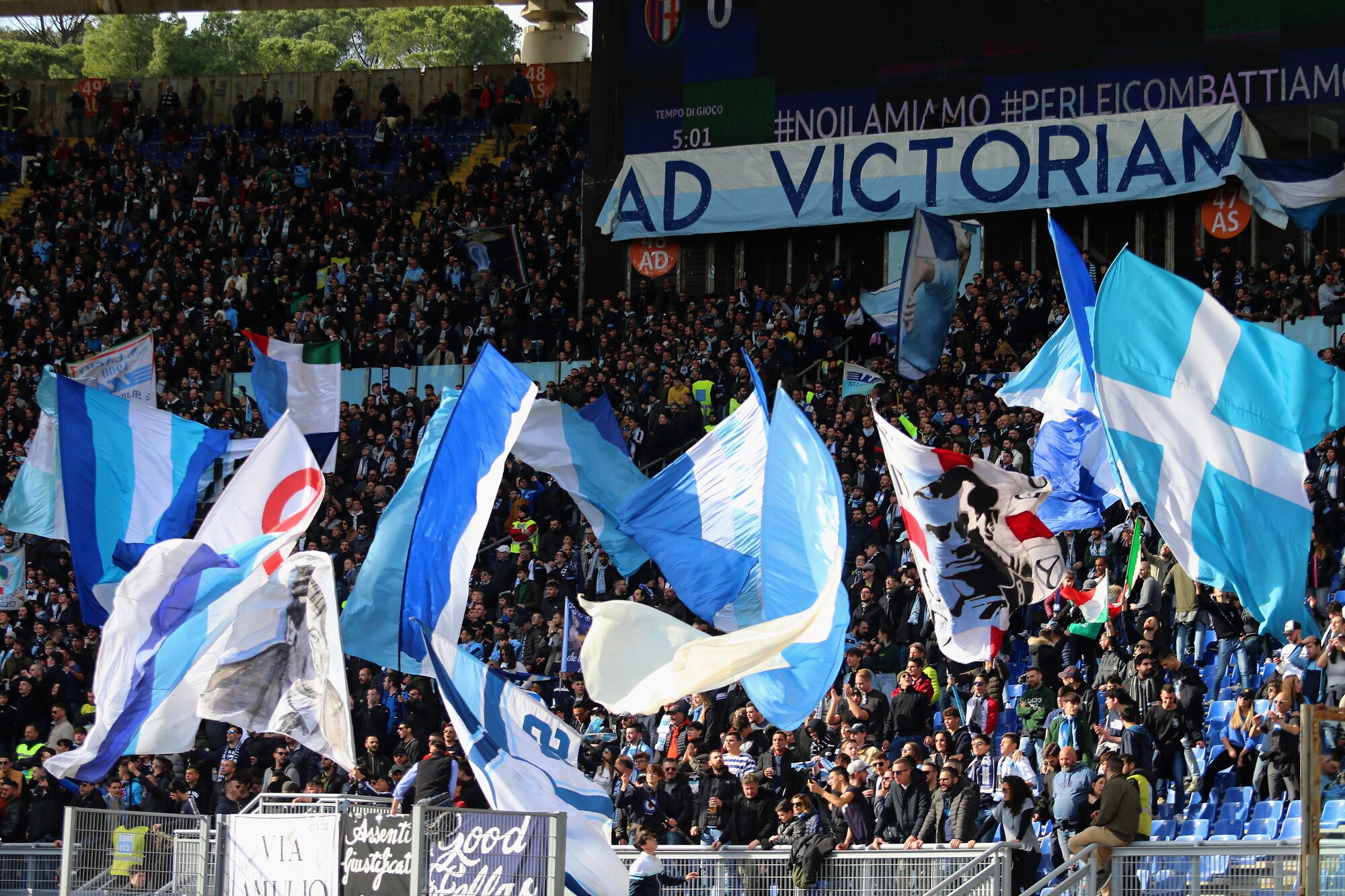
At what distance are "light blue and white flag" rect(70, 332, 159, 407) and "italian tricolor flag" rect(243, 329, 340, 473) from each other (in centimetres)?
315

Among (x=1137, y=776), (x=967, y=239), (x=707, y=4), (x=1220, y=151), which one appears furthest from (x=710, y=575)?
(x=707, y=4)

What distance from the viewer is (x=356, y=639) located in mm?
16172

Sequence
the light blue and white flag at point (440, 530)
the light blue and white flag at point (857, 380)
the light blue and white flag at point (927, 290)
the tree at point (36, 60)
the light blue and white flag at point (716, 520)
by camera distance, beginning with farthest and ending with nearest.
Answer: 1. the tree at point (36, 60)
2. the light blue and white flag at point (857, 380)
3. the light blue and white flag at point (927, 290)
4. the light blue and white flag at point (716, 520)
5. the light blue and white flag at point (440, 530)

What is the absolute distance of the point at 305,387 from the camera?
25.6 metres

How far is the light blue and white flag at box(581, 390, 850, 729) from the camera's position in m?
13.3

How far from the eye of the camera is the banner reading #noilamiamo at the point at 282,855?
12680 mm

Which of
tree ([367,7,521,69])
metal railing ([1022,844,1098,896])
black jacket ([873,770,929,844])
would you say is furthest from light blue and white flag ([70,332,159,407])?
tree ([367,7,521,69])

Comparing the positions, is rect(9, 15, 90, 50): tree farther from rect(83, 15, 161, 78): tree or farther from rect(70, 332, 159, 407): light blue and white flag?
rect(70, 332, 159, 407): light blue and white flag

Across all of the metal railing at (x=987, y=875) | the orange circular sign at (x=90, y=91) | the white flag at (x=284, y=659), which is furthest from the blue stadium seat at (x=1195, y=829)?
the orange circular sign at (x=90, y=91)

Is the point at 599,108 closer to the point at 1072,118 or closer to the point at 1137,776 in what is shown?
the point at 1072,118

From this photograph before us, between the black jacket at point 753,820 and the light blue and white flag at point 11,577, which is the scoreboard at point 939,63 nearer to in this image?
the light blue and white flag at point 11,577

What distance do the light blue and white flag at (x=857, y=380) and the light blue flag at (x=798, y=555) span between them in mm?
11539

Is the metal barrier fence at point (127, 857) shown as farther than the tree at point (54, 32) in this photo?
No

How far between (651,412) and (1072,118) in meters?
8.21
